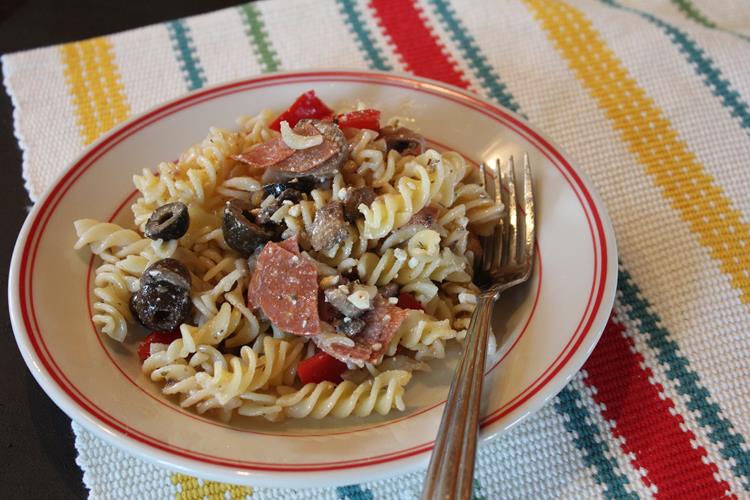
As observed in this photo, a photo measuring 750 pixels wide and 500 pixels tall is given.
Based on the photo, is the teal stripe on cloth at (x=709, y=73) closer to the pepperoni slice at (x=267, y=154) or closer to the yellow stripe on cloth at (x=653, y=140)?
the yellow stripe on cloth at (x=653, y=140)

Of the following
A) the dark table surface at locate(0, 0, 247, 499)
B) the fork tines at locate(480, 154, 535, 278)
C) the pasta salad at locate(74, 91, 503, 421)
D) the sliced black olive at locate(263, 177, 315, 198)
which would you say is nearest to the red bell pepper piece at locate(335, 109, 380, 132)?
the pasta salad at locate(74, 91, 503, 421)

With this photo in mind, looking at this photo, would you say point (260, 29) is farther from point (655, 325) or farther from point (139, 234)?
point (655, 325)

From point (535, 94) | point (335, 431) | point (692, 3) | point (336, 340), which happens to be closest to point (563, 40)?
point (535, 94)

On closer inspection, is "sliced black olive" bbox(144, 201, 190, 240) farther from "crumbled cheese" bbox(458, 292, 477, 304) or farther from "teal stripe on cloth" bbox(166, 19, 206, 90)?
"teal stripe on cloth" bbox(166, 19, 206, 90)

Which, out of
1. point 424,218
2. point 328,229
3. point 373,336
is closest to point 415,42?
point 424,218

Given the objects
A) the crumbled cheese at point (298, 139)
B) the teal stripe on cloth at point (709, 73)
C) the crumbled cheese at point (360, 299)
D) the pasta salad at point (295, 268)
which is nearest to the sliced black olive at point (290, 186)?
the pasta salad at point (295, 268)

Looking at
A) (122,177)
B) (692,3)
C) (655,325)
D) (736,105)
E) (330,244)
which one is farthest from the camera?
(692,3)
